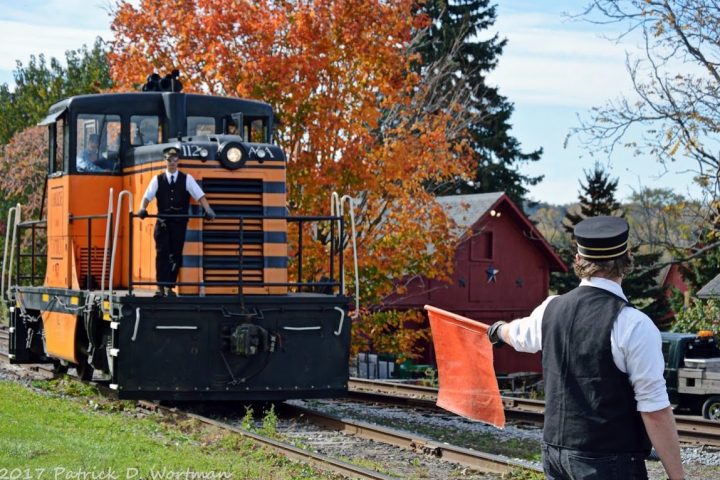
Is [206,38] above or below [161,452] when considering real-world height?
above

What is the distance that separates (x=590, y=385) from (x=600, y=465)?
309 millimetres

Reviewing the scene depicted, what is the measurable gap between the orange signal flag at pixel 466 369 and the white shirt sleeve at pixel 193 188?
6280 mm

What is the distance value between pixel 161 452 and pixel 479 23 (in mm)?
38452

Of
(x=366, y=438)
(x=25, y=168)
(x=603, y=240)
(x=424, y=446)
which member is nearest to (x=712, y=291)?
(x=366, y=438)

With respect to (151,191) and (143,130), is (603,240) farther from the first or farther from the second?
(143,130)

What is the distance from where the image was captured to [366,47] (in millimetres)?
18875

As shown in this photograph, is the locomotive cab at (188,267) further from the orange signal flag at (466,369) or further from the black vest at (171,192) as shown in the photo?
the orange signal flag at (466,369)

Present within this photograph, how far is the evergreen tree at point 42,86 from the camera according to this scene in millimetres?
41500

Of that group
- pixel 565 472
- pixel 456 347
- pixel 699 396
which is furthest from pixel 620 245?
pixel 699 396

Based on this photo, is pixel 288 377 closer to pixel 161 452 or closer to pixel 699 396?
pixel 161 452

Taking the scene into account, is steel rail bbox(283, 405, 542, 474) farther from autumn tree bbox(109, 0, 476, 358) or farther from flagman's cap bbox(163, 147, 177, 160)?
autumn tree bbox(109, 0, 476, 358)

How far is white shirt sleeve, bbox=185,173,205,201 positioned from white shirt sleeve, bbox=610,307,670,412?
7831mm

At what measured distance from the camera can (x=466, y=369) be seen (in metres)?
5.37

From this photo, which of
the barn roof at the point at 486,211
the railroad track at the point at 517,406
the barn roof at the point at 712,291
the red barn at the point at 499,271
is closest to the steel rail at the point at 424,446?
the railroad track at the point at 517,406
